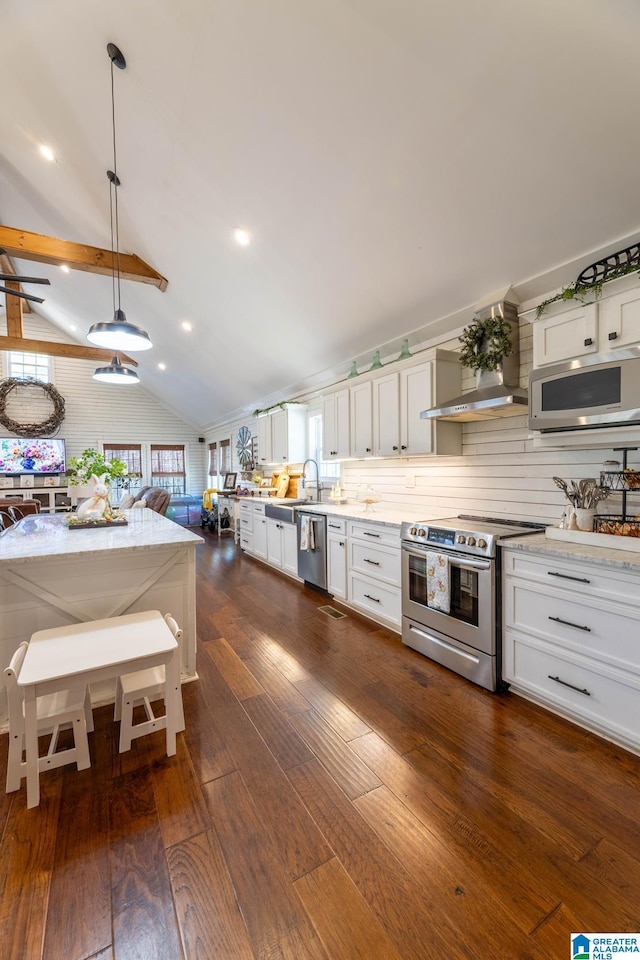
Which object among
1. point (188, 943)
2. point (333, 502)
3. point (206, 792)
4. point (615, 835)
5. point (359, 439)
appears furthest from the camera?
point (333, 502)

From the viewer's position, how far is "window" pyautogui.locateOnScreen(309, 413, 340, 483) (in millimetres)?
5250

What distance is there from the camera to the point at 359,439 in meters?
4.06

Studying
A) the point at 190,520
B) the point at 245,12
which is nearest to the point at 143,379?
the point at 190,520

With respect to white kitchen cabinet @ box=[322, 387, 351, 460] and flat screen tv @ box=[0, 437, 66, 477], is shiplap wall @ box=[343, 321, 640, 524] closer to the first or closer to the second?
white kitchen cabinet @ box=[322, 387, 351, 460]

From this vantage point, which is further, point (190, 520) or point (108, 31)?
point (190, 520)

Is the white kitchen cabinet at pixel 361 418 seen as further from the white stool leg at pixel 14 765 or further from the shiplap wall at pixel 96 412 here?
the shiplap wall at pixel 96 412

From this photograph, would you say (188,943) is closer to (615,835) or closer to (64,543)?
(615,835)

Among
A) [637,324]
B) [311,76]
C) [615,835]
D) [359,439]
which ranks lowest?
[615,835]

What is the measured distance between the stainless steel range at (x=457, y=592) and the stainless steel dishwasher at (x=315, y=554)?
4.04ft

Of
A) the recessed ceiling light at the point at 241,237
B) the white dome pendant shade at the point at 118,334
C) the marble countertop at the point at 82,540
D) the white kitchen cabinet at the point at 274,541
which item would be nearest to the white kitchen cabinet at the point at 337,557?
the white kitchen cabinet at the point at 274,541

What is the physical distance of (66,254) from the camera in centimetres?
438

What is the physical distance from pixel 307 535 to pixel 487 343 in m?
2.55

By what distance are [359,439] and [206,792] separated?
3.13 metres

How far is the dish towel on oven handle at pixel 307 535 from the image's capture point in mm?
4203
